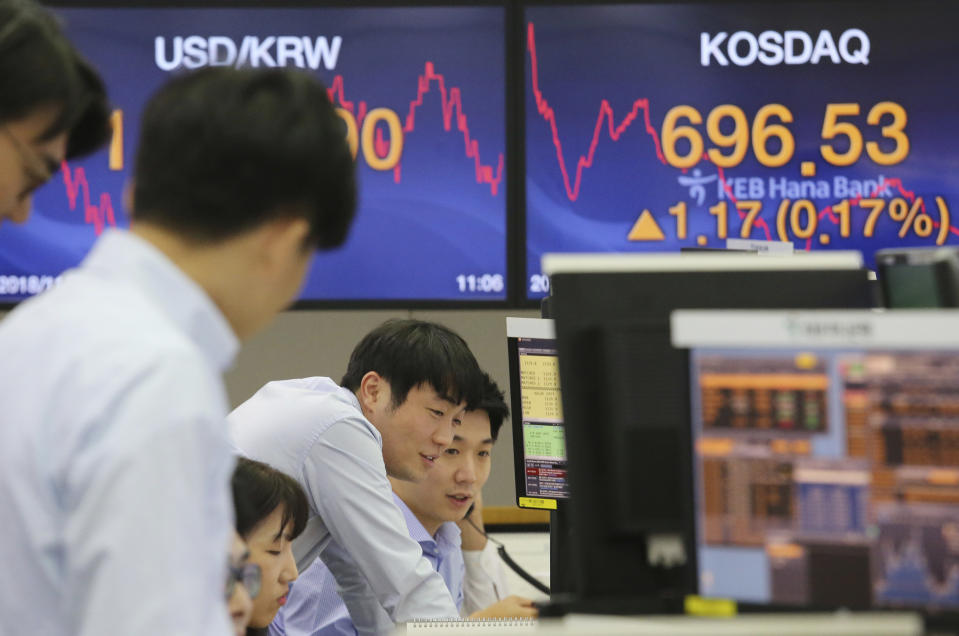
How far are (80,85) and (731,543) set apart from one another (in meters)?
0.83

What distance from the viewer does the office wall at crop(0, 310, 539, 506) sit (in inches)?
130

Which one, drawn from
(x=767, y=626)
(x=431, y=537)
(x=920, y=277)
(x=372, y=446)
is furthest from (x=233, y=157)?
(x=431, y=537)

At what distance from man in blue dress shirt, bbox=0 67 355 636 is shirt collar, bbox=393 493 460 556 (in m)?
1.38

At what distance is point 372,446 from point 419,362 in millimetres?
255

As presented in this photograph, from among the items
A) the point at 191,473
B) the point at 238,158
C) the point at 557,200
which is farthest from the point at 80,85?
the point at 557,200

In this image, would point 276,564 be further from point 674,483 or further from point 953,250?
point 953,250

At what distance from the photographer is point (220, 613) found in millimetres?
888

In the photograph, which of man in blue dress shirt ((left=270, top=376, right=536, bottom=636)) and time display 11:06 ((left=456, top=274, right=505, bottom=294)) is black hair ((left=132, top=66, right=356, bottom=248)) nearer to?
man in blue dress shirt ((left=270, top=376, right=536, bottom=636))

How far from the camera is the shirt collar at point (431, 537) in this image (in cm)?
243

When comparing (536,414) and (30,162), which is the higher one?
(30,162)

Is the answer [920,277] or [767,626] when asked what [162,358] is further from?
[920,277]

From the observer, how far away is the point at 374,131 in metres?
3.21

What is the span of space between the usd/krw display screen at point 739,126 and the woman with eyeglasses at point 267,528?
55.9 inches

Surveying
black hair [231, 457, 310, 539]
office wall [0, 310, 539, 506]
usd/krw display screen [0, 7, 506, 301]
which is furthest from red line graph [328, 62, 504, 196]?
black hair [231, 457, 310, 539]
